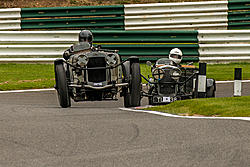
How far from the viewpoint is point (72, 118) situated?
309 inches

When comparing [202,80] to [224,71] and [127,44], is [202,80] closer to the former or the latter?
[224,71]

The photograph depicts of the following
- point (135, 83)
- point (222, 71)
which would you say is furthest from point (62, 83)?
point (222, 71)

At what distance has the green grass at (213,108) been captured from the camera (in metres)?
8.09

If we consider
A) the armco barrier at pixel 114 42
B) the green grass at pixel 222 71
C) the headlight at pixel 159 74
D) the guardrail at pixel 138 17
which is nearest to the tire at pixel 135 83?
the headlight at pixel 159 74

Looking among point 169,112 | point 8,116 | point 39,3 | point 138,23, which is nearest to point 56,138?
point 8,116

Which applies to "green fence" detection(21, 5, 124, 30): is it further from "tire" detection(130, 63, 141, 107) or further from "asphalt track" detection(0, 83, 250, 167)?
"asphalt track" detection(0, 83, 250, 167)

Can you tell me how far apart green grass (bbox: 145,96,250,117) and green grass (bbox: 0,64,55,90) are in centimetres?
512

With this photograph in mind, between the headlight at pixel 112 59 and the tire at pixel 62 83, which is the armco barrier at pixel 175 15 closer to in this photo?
the headlight at pixel 112 59

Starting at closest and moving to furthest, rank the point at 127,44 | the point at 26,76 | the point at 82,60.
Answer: the point at 82,60 < the point at 26,76 < the point at 127,44

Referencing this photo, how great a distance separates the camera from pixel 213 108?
28.4 ft

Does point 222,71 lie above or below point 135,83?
below

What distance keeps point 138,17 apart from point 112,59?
800 cm

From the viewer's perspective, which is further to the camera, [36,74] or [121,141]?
[36,74]

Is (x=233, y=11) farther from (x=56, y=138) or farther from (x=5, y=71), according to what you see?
(x=56, y=138)
